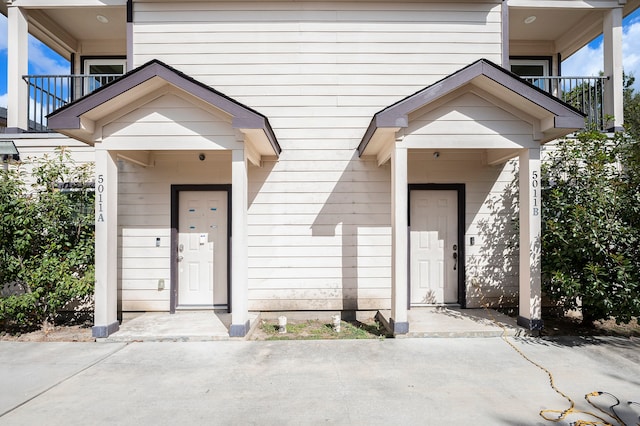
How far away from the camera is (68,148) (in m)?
5.93

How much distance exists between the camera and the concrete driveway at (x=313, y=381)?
9.52 ft

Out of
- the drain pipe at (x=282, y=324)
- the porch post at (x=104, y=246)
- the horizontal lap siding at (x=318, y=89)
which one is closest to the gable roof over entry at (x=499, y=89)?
the horizontal lap siding at (x=318, y=89)

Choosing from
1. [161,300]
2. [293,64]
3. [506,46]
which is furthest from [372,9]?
[161,300]

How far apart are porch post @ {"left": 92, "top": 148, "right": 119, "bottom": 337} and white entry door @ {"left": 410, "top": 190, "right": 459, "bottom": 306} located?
468cm

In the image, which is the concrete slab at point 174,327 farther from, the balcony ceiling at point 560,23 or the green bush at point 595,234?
the balcony ceiling at point 560,23

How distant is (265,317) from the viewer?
5.71 meters

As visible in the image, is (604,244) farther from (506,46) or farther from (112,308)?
(112,308)

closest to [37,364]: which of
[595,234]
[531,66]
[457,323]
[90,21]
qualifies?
[457,323]

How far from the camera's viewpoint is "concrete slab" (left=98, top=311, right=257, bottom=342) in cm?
462

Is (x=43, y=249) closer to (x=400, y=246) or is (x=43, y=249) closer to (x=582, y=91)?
(x=400, y=246)

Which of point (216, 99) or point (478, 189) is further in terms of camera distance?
point (478, 189)

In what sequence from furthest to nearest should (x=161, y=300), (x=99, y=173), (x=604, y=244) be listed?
(x=161, y=300)
(x=99, y=173)
(x=604, y=244)

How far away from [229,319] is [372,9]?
574 cm

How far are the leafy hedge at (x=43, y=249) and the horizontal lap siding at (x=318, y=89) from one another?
8.11ft
